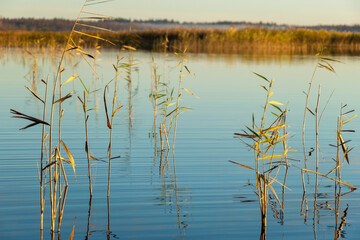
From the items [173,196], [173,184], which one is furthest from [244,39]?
[173,196]

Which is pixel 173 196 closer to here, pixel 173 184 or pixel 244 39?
pixel 173 184

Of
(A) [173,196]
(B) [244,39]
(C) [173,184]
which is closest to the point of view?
(A) [173,196]

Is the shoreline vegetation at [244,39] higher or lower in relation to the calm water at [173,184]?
higher

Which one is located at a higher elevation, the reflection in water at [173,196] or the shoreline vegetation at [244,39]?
the shoreline vegetation at [244,39]

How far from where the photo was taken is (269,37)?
1374 inches

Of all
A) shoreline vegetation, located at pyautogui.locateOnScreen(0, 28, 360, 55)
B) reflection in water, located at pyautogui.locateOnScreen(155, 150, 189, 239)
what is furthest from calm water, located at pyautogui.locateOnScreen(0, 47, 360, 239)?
shoreline vegetation, located at pyautogui.locateOnScreen(0, 28, 360, 55)

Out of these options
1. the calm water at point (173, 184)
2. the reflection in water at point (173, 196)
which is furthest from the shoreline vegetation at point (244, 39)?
the reflection in water at point (173, 196)

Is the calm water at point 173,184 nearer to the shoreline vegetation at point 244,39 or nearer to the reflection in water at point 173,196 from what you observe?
the reflection in water at point 173,196

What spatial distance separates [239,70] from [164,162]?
14.3 m

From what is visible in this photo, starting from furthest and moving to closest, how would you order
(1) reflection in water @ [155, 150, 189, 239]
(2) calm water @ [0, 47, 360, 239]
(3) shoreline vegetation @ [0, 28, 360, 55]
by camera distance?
(3) shoreline vegetation @ [0, 28, 360, 55] < (1) reflection in water @ [155, 150, 189, 239] < (2) calm water @ [0, 47, 360, 239]

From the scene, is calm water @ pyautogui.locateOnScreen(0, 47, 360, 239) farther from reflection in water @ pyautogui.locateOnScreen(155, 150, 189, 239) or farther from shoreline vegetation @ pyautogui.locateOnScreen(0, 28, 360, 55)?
shoreline vegetation @ pyautogui.locateOnScreen(0, 28, 360, 55)

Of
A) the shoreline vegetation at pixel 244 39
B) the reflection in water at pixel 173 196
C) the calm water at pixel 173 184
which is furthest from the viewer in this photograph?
the shoreline vegetation at pixel 244 39

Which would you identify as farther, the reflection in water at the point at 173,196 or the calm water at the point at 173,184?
the reflection in water at the point at 173,196

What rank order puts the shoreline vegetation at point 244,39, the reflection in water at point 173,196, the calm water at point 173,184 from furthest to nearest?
the shoreline vegetation at point 244,39 < the reflection in water at point 173,196 < the calm water at point 173,184
